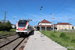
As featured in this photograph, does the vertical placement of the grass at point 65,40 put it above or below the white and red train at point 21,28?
below

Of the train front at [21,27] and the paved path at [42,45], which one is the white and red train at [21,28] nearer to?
the train front at [21,27]

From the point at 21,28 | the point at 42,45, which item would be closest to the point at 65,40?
the point at 42,45

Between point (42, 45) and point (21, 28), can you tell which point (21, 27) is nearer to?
point (21, 28)

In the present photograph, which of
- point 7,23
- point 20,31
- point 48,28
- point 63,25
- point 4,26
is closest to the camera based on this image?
point 20,31

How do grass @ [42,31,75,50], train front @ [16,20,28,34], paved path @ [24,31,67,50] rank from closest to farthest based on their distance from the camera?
paved path @ [24,31,67,50] → grass @ [42,31,75,50] → train front @ [16,20,28,34]

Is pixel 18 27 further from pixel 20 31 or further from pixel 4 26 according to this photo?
pixel 4 26

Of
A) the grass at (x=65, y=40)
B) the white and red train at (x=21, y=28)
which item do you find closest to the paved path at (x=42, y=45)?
the grass at (x=65, y=40)

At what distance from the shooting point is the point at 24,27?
52.9 feet

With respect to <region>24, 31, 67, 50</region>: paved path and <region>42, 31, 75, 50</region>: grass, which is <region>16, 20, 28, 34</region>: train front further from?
<region>24, 31, 67, 50</region>: paved path

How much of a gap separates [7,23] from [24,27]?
26.7 metres

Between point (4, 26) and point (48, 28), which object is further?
point (48, 28)

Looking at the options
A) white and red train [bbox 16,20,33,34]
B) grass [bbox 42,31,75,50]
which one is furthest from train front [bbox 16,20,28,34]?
grass [bbox 42,31,75,50]

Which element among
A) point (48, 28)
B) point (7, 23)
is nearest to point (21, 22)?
point (7, 23)

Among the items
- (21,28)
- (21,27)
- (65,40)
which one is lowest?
(65,40)
